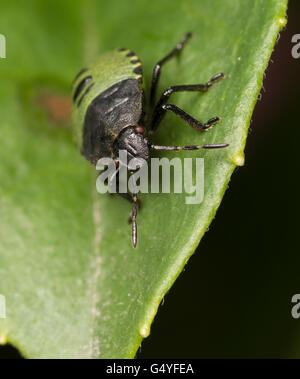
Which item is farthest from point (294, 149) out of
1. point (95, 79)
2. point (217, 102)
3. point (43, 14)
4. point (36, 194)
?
point (43, 14)

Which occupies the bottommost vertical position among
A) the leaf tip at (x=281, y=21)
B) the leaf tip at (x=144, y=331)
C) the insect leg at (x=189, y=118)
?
the leaf tip at (x=144, y=331)

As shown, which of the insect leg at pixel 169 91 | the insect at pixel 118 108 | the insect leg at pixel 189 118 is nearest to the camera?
the insect leg at pixel 189 118

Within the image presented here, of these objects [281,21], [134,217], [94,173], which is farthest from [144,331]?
[281,21]

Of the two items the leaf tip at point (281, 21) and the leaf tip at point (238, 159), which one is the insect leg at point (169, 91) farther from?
the leaf tip at point (238, 159)

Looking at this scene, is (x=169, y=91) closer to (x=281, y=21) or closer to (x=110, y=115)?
(x=110, y=115)

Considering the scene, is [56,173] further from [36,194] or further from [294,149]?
[294,149]

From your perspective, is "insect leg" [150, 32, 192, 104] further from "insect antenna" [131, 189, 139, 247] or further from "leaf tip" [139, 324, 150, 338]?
"leaf tip" [139, 324, 150, 338]

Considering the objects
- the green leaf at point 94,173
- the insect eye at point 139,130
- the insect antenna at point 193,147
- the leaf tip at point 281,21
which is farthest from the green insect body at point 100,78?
the leaf tip at point 281,21
